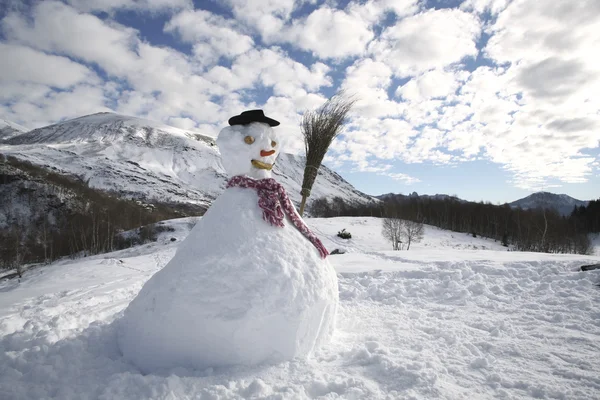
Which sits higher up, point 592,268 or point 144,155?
point 144,155

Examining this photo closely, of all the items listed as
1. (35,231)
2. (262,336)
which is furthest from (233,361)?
(35,231)

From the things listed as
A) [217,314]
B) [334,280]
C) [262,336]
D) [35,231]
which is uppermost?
[334,280]

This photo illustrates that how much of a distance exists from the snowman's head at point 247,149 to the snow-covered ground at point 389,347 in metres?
2.03

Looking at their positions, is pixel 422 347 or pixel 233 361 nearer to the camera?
pixel 233 361

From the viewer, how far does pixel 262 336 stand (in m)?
2.51

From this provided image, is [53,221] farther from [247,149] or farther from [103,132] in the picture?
[103,132]

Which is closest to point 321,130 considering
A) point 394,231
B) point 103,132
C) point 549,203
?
point 394,231

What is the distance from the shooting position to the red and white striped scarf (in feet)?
9.78

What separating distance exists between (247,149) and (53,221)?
45.7 meters

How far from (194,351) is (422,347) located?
7.92 feet

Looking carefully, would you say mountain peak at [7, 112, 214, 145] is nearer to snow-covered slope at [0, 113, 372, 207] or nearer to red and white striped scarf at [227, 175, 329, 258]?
snow-covered slope at [0, 113, 372, 207]

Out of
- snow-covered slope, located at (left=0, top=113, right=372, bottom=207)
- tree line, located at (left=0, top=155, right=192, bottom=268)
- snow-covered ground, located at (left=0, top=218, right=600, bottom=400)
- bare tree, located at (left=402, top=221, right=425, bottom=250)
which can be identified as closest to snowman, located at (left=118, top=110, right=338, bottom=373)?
snow-covered ground, located at (left=0, top=218, right=600, bottom=400)

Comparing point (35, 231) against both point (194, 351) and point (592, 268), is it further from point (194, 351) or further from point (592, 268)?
point (592, 268)

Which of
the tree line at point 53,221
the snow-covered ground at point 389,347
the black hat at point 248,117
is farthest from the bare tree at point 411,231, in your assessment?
the tree line at point 53,221
